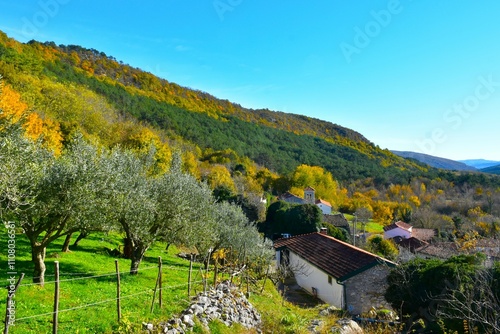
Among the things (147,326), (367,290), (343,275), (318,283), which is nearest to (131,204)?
(147,326)

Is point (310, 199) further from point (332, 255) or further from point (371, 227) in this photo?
point (332, 255)

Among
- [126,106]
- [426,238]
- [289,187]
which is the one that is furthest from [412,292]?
[126,106]

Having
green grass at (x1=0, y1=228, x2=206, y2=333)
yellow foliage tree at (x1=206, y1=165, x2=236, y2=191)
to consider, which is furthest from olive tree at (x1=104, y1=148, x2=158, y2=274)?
yellow foliage tree at (x1=206, y1=165, x2=236, y2=191)

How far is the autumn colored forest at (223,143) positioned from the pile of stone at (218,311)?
21.4m

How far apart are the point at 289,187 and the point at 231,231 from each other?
6491cm

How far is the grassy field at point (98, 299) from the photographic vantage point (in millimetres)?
9438

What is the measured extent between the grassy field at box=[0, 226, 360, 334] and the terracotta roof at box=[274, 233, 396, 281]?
4.61 metres

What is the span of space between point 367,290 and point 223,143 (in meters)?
79.7

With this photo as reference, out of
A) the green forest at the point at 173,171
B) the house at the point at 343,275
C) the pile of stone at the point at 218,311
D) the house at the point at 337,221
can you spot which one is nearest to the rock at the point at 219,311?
the pile of stone at the point at 218,311

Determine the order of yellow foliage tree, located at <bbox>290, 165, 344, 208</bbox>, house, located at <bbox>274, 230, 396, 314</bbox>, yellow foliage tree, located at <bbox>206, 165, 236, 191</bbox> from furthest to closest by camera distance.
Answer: yellow foliage tree, located at <bbox>290, 165, 344, 208</bbox>, yellow foliage tree, located at <bbox>206, 165, 236, 191</bbox>, house, located at <bbox>274, 230, 396, 314</bbox>

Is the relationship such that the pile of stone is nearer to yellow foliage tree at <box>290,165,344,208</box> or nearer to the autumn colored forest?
the autumn colored forest

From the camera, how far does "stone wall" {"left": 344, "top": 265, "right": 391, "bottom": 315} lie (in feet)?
70.0

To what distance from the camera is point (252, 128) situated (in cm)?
12600

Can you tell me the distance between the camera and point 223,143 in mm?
98500
